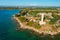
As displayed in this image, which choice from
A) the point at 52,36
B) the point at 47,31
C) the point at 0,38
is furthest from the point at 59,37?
the point at 0,38

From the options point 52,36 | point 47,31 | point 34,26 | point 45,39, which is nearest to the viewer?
point 45,39

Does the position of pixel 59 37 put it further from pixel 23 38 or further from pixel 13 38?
pixel 13 38

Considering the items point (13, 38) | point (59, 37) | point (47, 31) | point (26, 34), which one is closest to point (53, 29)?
point (47, 31)

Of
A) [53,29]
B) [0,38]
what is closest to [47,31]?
[53,29]

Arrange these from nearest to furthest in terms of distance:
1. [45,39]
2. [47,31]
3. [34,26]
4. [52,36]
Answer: [45,39] → [52,36] → [47,31] → [34,26]

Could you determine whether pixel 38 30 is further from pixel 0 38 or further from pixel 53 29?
pixel 0 38

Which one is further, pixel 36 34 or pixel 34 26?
pixel 34 26

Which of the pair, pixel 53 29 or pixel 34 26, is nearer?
pixel 53 29

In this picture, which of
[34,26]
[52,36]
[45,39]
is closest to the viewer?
[45,39]
